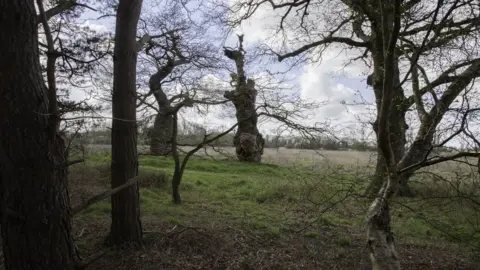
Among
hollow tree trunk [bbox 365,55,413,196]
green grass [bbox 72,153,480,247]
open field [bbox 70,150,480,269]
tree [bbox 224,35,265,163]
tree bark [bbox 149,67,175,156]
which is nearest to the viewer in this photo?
open field [bbox 70,150,480,269]

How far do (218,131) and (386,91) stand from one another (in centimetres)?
504

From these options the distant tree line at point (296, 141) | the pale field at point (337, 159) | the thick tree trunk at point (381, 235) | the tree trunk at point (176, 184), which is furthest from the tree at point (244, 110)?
the thick tree trunk at point (381, 235)

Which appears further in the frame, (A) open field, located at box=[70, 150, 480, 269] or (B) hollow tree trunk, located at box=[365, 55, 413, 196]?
(B) hollow tree trunk, located at box=[365, 55, 413, 196]

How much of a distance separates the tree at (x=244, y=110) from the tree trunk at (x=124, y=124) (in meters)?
2.78

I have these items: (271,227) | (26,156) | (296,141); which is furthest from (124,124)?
(296,141)

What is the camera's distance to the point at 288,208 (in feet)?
28.3

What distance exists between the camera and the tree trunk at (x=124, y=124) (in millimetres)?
4938

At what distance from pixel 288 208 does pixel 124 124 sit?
4.97m

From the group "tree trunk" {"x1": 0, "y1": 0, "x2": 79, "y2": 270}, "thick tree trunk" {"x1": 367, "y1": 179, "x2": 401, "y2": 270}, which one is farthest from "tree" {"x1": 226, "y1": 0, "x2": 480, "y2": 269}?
"tree trunk" {"x1": 0, "y1": 0, "x2": 79, "y2": 270}

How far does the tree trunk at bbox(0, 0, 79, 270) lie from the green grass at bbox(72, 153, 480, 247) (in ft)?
11.0

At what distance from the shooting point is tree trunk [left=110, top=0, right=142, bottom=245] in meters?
4.94

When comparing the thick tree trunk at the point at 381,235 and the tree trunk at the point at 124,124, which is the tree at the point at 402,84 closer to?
the thick tree trunk at the point at 381,235

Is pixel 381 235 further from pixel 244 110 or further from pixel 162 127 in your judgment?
pixel 162 127

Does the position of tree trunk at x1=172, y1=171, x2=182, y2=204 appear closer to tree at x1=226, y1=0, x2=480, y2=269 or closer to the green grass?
the green grass
